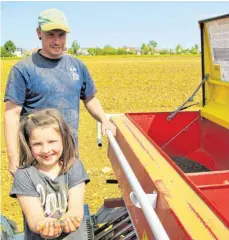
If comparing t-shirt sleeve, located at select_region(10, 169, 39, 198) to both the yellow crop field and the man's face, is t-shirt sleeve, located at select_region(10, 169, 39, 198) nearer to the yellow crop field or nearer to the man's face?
the man's face

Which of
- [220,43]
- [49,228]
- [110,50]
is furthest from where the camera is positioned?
[110,50]

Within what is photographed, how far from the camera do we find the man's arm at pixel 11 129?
9.12 feet

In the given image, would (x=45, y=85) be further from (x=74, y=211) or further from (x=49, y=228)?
(x=49, y=228)

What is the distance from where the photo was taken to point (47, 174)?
2.05 metres

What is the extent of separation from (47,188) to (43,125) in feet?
0.93

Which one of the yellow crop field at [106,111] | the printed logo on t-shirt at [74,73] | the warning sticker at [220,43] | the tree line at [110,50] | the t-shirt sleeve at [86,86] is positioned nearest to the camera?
the printed logo on t-shirt at [74,73]

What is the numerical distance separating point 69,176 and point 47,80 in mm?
1010

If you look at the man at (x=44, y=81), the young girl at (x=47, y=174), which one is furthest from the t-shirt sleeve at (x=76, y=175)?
the man at (x=44, y=81)

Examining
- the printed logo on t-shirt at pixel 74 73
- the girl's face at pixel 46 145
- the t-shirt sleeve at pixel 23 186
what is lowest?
the t-shirt sleeve at pixel 23 186

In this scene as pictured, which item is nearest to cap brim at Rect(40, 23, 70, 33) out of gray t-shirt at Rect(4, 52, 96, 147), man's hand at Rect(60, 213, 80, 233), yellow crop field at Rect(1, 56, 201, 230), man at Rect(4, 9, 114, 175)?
man at Rect(4, 9, 114, 175)

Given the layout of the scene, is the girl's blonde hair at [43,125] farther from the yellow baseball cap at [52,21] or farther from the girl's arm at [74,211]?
the yellow baseball cap at [52,21]

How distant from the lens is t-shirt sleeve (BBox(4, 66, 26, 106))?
2.85 meters

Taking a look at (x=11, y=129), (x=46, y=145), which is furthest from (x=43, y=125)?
(x=11, y=129)

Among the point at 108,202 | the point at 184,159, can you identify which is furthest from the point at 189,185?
the point at 184,159
